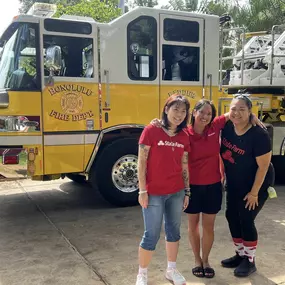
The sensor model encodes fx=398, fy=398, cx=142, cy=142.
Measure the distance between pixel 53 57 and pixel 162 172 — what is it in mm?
2629

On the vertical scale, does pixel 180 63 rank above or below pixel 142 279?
above

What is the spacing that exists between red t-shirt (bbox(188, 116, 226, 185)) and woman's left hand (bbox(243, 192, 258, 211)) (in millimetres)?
312

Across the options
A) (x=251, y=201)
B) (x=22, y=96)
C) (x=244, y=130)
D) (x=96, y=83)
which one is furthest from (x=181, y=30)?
(x=251, y=201)

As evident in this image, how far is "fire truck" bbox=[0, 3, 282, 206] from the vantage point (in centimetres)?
519

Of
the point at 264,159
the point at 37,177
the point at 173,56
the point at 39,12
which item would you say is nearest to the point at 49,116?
the point at 37,177

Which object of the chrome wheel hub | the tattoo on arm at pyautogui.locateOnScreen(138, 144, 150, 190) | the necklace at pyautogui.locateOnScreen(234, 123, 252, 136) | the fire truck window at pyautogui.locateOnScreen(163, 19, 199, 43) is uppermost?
the fire truck window at pyautogui.locateOnScreen(163, 19, 199, 43)

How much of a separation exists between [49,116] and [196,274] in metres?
2.86

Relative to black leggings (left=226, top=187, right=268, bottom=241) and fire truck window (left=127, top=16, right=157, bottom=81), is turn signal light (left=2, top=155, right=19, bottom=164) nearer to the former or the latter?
fire truck window (left=127, top=16, right=157, bottom=81)

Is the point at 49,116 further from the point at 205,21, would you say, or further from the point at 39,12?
the point at 205,21

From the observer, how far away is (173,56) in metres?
6.03

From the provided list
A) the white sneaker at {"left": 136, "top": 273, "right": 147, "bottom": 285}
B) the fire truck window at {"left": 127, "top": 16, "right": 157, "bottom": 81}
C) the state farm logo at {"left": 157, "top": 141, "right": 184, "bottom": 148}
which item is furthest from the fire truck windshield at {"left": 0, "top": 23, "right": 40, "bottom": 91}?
the white sneaker at {"left": 136, "top": 273, "right": 147, "bottom": 285}

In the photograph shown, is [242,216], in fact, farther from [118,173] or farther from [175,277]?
[118,173]

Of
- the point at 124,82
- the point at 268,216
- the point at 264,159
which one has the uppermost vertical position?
the point at 124,82

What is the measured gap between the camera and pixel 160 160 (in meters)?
3.17
